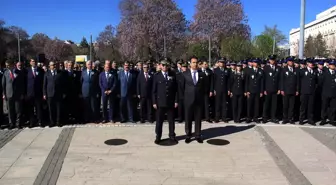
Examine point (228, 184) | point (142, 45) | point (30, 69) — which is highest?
point (142, 45)

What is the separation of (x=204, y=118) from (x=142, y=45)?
34511 mm

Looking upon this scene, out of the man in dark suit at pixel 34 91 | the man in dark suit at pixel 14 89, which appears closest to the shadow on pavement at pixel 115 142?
the man in dark suit at pixel 34 91

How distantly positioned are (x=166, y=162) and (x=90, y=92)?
4.20 m

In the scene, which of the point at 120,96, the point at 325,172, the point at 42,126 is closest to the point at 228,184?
the point at 325,172

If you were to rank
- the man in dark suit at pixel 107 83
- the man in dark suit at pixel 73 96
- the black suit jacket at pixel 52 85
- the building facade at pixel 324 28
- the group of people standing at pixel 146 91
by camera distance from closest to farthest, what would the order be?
the black suit jacket at pixel 52 85 < the group of people standing at pixel 146 91 < the man in dark suit at pixel 107 83 < the man in dark suit at pixel 73 96 < the building facade at pixel 324 28

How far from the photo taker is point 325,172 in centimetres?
606

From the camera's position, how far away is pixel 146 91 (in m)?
10.0

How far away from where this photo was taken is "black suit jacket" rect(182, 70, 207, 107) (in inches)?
310

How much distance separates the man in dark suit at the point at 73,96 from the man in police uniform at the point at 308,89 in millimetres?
6627

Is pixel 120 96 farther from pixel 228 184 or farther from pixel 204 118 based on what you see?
→ pixel 228 184

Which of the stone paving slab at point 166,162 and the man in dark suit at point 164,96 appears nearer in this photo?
the stone paving slab at point 166,162

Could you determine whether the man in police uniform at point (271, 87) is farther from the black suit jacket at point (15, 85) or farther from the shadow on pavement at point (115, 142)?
the black suit jacket at point (15, 85)

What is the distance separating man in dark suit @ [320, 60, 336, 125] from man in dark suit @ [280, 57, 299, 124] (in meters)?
0.81

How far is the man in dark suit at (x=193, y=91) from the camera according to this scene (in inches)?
310
